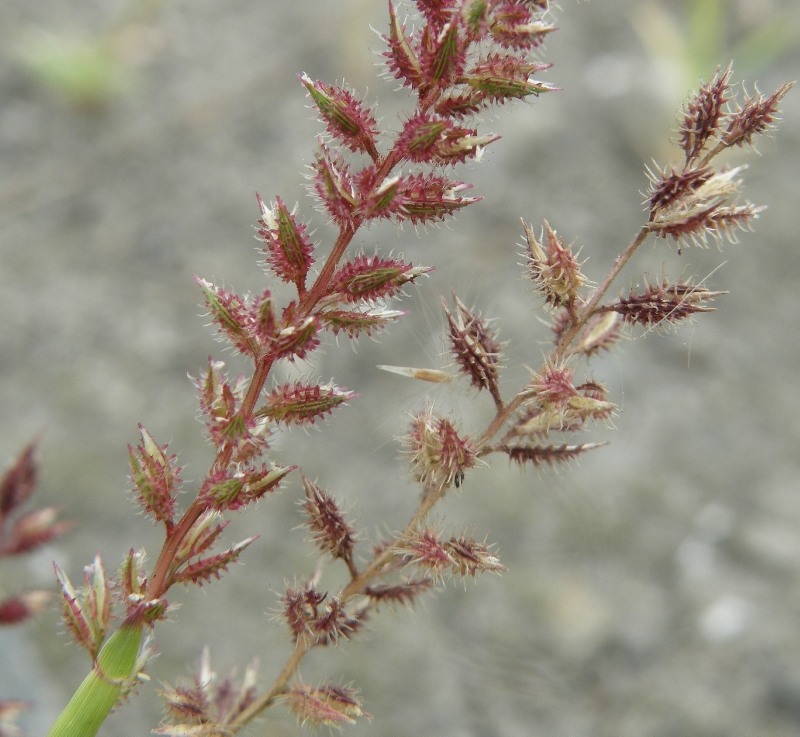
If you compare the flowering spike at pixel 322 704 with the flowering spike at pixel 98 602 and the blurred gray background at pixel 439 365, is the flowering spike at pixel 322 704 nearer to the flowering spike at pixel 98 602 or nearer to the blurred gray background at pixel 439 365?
the flowering spike at pixel 98 602

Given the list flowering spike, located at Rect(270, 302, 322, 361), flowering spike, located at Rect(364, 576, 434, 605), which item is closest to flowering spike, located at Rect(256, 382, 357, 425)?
flowering spike, located at Rect(270, 302, 322, 361)

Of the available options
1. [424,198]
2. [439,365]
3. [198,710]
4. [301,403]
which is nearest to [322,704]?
[198,710]

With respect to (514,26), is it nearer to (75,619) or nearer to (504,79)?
(504,79)

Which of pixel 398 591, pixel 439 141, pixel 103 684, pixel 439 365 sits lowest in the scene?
pixel 103 684

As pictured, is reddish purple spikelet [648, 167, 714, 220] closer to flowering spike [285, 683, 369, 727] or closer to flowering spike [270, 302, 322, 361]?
flowering spike [270, 302, 322, 361]

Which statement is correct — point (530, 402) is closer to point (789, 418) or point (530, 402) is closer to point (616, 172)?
point (789, 418)
